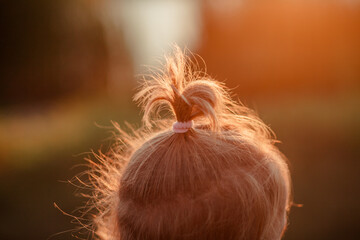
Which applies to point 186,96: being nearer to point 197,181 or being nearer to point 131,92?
point 197,181

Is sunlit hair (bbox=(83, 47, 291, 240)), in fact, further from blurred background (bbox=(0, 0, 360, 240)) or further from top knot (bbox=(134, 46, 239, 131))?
blurred background (bbox=(0, 0, 360, 240))

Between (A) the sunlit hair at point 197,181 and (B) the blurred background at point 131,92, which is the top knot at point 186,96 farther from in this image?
(B) the blurred background at point 131,92

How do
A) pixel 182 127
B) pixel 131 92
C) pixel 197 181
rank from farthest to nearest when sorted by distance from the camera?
pixel 131 92, pixel 182 127, pixel 197 181

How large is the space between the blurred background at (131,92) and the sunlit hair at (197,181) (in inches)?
48.9

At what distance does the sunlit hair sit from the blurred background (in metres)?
1.24

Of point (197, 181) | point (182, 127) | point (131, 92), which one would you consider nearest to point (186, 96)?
point (182, 127)

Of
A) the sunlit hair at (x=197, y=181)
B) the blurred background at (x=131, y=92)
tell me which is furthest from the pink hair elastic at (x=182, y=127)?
the blurred background at (x=131, y=92)

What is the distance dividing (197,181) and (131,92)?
4109mm

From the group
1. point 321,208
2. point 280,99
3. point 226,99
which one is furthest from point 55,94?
point 226,99

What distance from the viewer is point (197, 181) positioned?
2.81 feet

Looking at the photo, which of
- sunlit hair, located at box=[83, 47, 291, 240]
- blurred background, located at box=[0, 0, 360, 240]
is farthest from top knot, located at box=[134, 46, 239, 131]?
blurred background, located at box=[0, 0, 360, 240]

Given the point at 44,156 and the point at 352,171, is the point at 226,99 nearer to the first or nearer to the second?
the point at 352,171

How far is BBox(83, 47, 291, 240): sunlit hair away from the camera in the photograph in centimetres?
86

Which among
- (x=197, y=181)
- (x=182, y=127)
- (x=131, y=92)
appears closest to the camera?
(x=197, y=181)
